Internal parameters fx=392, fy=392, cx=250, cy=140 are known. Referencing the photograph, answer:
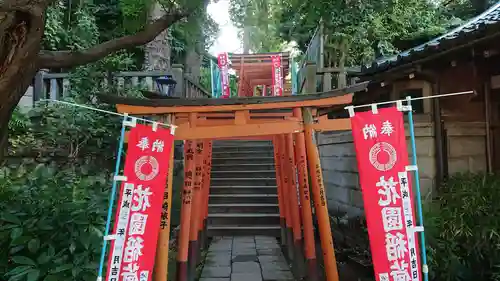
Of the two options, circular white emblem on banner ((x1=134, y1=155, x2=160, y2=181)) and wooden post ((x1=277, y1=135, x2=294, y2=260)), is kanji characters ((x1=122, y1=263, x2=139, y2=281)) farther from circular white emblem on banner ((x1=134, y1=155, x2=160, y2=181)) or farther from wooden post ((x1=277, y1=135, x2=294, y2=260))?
wooden post ((x1=277, y1=135, x2=294, y2=260))

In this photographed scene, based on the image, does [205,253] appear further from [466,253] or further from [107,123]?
[466,253]

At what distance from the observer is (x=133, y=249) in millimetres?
4332

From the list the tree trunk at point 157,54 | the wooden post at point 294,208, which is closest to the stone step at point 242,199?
the wooden post at point 294,208

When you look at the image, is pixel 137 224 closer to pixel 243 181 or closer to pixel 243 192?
pixel 243 192

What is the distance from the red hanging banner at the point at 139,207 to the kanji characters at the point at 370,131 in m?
2.33

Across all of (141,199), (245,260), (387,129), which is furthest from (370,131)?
(245,260)

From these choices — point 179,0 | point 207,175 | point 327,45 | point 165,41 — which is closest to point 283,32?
point 327,45

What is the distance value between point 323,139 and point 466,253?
5647 millimetres

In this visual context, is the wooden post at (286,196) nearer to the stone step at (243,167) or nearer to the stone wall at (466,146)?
the stone wall at (466,146)

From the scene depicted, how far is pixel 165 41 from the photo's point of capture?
12.1 m

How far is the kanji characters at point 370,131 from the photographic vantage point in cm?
445

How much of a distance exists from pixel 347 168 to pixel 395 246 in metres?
5.03

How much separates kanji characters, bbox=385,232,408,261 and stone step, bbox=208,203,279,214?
22.7 ft

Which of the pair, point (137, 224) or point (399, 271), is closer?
point (399, 271)
